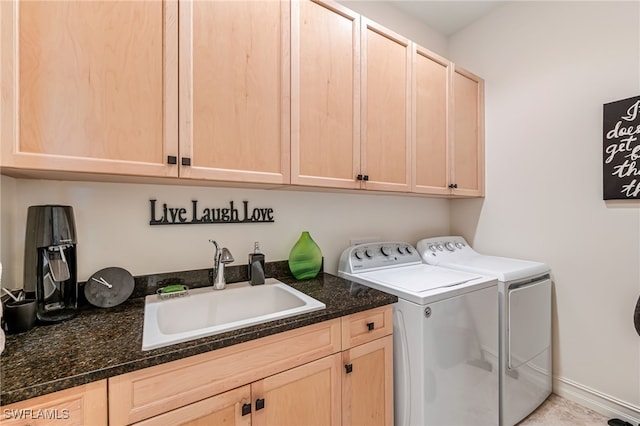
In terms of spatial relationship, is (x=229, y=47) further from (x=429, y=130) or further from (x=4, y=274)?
(x=429, y=130)

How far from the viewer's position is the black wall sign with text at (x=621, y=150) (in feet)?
5.35

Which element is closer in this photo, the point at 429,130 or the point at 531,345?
the point at 531,345

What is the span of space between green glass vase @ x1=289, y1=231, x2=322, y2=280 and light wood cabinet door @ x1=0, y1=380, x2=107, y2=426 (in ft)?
3.36

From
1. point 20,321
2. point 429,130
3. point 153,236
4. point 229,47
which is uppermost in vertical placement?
point 229,47

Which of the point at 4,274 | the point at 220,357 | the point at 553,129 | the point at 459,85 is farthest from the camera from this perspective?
the point at 459,85

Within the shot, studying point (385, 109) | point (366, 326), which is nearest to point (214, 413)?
point (366, 326)

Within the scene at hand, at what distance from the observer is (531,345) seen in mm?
1786

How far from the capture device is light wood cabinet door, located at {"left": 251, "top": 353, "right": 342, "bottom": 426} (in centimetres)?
101

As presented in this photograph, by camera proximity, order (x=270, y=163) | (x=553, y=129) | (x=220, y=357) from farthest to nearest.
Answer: (x=553, y=129) < (x=270, y=163) < (x=220, y=357)

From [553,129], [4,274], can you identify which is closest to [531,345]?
[553,129]

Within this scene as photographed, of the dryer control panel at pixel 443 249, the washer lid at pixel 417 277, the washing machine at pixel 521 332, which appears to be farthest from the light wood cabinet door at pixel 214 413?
the dryer control panel at pixel 443 249

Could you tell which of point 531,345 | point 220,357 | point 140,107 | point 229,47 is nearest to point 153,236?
point 140,107

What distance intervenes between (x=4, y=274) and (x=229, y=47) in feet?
4.02

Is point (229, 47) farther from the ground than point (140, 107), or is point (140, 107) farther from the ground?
point (229, 47)
